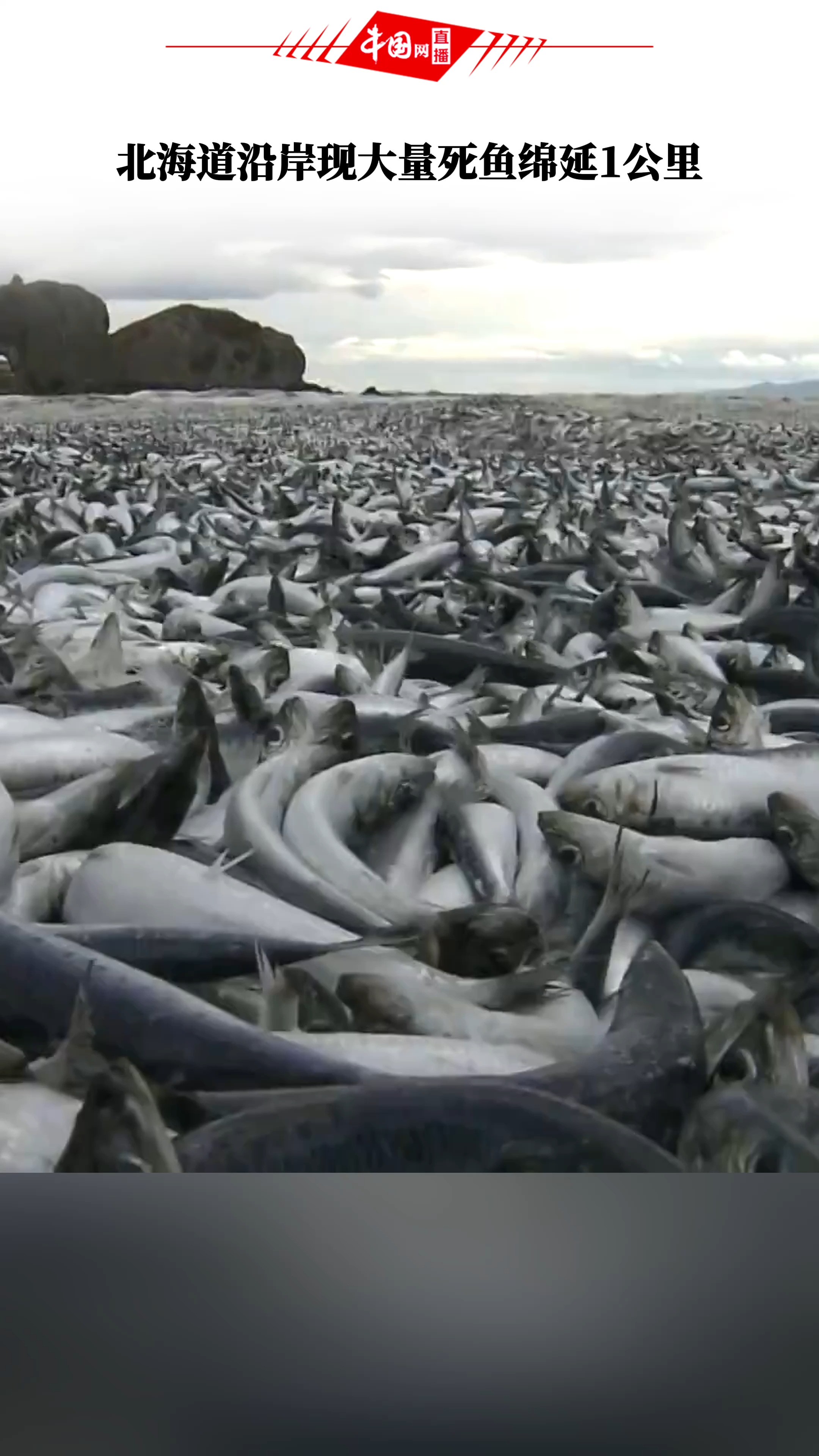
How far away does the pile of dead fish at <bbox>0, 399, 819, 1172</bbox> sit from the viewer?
196 centimetres

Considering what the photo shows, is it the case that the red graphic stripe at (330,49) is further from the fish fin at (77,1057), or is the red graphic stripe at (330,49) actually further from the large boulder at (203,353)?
the fish fin at (77,1057)

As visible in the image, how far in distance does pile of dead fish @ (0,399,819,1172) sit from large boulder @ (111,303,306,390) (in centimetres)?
7

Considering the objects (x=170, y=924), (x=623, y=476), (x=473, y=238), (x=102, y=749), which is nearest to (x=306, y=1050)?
(x=170, y=924)

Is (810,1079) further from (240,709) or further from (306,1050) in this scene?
(240,709)

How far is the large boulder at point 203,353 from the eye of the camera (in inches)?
84.7

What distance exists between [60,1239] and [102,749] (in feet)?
2.64

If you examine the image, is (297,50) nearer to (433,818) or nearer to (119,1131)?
(433,818)

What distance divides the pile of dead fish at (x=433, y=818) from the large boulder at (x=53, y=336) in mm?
88

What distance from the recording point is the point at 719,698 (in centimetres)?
209

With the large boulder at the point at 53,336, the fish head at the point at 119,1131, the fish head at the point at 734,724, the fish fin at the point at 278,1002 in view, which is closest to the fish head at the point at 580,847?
the fish head at the point at 734,724

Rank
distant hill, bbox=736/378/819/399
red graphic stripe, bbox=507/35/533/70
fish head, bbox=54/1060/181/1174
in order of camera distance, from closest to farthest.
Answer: fish head, bbox=54/1060/181/1174 < red graphic stripe, bbox=507/35/533/70 < distant hill, bbox=736/378/819/399

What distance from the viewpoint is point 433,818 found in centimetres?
203

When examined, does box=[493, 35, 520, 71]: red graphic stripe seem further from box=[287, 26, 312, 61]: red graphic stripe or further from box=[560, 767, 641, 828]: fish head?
box=[560, 767, 641, 828]: fish head

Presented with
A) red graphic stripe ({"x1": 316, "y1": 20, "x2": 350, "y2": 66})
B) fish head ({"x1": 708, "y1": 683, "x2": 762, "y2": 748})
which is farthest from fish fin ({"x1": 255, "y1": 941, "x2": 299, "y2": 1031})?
red graphic stripe ({"x1": 316, "y1": 20, "x2": 350, "y2": 66})
